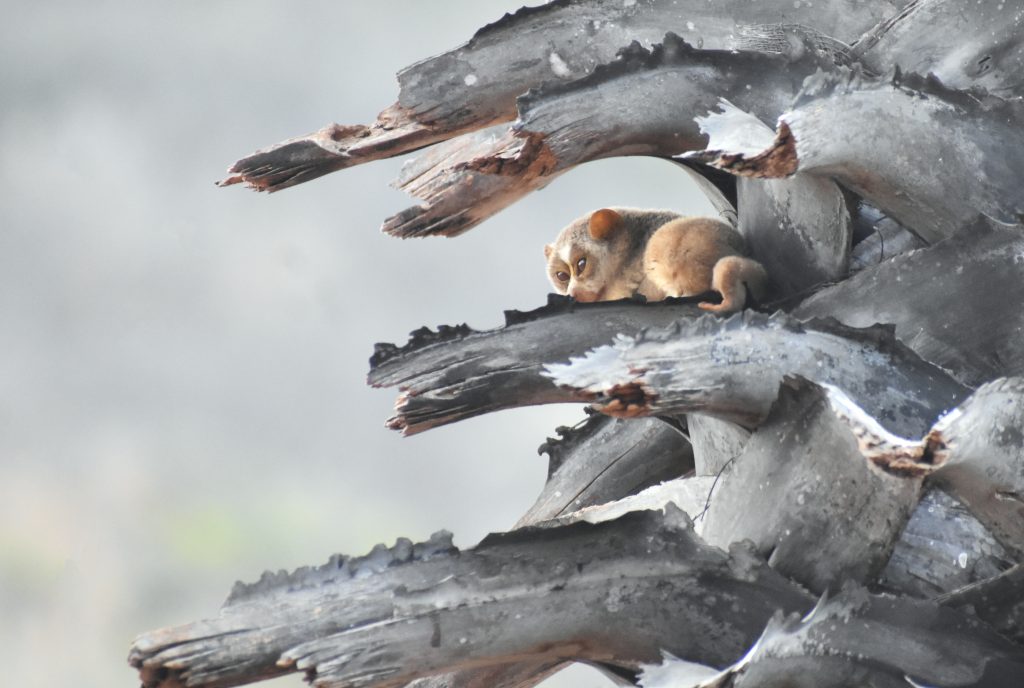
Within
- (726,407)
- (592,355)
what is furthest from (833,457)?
(592,355)

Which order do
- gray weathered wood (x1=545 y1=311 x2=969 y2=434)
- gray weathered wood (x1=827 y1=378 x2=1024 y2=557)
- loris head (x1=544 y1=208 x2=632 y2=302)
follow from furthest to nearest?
loris head (x1=544 y1=208 x2=632 y2=302)
gray weathered wood (x1=545 y1=311 x2=969 y2=434)
gray weathered wood (x1=827 y1=378 x2=1024 y2=557)

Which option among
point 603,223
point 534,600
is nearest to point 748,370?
point 534,600

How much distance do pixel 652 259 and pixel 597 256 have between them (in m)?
0.75

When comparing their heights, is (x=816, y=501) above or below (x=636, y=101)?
below

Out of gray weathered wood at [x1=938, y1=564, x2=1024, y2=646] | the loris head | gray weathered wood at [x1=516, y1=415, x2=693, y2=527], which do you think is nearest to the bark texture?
gray weathered wood at [x1=938, y1=564, x2=1024, y2=646]

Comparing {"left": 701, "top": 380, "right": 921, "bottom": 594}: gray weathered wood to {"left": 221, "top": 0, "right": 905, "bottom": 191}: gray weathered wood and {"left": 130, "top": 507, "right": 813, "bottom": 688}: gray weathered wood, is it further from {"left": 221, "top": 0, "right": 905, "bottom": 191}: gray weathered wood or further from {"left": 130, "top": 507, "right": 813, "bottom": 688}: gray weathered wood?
{"left": 221, "top": 0, "right": 905, "bottom": 191}: gray weathered wood

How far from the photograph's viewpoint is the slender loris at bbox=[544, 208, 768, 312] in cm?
255

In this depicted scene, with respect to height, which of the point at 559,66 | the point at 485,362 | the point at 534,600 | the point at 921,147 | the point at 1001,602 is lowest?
the point at 1001,602

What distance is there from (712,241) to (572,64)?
0.41 metres

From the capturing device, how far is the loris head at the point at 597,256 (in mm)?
3684

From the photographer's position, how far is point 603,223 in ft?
12.1

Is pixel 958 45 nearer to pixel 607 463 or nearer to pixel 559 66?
pixel 559 66

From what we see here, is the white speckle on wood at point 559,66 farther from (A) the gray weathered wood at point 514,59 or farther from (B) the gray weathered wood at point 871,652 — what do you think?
(B) the gray weathered wood at point 871,652

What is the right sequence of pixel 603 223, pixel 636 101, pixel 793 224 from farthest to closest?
pixel 603 223
pixel 793 224
pixel 636 101
